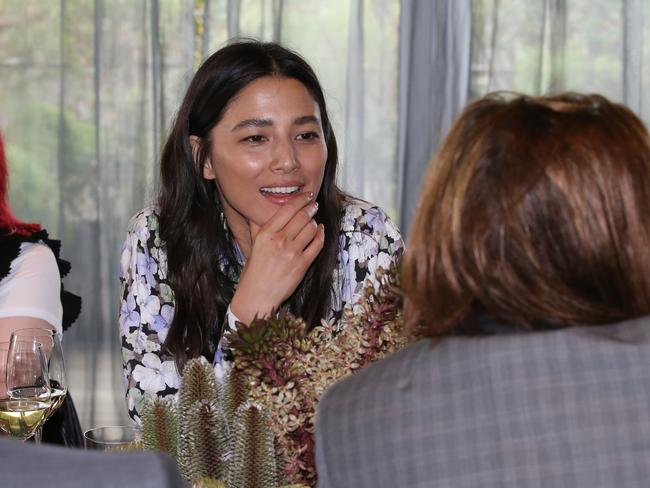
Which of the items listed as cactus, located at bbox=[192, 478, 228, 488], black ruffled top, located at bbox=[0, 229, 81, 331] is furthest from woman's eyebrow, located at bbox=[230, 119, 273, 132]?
cactus, located at bbox=[192, 478, 228, 488]

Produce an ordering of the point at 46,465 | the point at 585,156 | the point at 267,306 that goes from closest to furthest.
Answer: the point at 46,465 < the point at 585,156 < the point at 267,306

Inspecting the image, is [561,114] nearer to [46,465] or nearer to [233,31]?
[46,465]

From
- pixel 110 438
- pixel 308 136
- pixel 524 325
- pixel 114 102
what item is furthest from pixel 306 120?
pixel 114 102

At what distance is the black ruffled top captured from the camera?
2.12m

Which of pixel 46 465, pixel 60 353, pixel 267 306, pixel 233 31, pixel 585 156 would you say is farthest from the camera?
pixel 233 31

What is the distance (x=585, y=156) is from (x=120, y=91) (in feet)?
11.0

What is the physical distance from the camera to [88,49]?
4.11m

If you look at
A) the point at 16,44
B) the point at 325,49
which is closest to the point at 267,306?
the point at 325,49

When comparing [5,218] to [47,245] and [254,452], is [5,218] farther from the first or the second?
[254,452]

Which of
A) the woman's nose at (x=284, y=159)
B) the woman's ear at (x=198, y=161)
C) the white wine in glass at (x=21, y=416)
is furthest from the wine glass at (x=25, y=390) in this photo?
the woman's ear at (x=198, y=161)

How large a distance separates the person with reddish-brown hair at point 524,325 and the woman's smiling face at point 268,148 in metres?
1.15

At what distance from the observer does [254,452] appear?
1.08 meters

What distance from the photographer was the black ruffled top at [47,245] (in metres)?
2.12

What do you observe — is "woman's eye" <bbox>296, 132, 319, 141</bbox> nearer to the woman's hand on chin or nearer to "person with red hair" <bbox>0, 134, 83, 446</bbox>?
the woman's hand on chin
